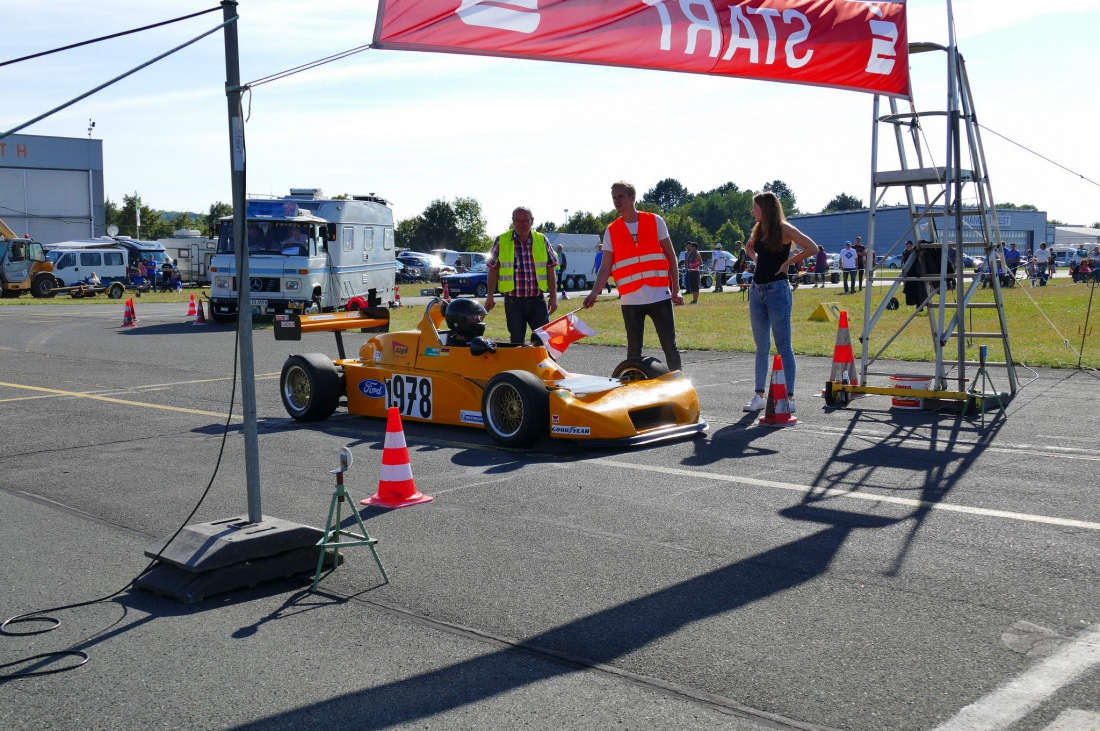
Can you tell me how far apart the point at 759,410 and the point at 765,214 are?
6.26ft

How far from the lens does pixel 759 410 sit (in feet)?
33.3

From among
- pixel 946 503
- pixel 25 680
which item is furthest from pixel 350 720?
pixel 946 503

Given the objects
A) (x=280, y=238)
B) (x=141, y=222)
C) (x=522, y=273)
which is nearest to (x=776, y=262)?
(x=522, y=273)

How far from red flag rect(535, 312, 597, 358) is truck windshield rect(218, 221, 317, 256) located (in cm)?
1677

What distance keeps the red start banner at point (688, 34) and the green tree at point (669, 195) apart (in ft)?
612

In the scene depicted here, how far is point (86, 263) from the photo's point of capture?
45969mm

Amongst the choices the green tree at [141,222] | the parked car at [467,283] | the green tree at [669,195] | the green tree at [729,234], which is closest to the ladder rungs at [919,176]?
the parked car at [467,283]

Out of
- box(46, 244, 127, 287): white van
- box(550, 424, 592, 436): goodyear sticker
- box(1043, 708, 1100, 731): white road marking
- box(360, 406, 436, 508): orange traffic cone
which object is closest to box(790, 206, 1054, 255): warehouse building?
box(46, 244, 127, 287): white van

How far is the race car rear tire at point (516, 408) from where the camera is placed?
830 centimetres

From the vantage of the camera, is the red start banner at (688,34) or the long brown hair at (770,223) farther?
the long brown hair at (770,223)

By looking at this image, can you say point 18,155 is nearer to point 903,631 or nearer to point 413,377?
point 413,377

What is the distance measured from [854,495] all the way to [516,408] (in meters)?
2.96

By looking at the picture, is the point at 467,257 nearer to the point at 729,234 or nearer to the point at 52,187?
the point at 52,187

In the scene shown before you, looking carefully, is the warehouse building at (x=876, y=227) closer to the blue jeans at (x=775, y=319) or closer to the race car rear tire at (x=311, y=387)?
the blue jeans at (x=775, y=319)
